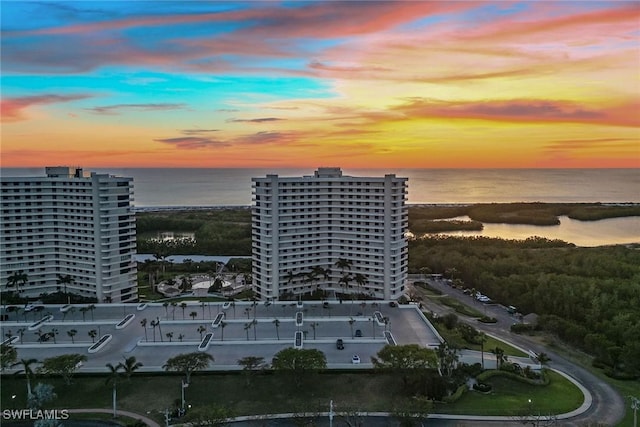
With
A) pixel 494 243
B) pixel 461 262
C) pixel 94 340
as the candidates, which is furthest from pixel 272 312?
pixel 494 243

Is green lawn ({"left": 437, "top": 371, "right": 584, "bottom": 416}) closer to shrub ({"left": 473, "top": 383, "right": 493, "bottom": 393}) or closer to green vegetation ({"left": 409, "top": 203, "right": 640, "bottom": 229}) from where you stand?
shrub ({"left": 473, "top": 383, "right": 493, "bottom": 393})

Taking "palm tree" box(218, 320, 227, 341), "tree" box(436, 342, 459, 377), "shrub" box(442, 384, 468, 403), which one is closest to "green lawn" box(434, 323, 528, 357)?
"tree" box(436, 342, 459, 377)

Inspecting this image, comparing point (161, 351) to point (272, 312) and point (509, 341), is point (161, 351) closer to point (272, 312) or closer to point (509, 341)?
point (272, 312)

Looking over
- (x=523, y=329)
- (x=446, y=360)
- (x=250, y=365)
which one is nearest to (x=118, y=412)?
(x=250, y=365)

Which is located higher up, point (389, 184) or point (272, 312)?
point (389, 184)

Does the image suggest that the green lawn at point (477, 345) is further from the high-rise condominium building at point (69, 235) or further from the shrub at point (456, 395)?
the high-rise condominium building at point (69, 235)

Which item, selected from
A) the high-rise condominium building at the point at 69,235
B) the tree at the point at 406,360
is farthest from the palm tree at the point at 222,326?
the high-rise condominium building at the point at 69,235

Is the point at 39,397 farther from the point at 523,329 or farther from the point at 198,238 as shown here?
the point at 198,238
